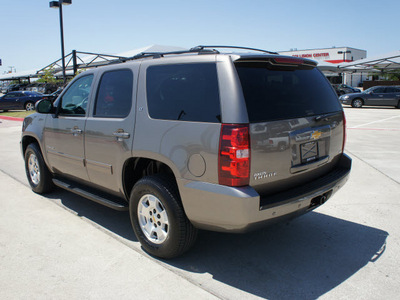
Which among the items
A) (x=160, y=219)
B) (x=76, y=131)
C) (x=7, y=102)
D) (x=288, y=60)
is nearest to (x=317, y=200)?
(x=288, y=60)

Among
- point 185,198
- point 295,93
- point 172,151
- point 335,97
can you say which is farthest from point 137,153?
point 335,97

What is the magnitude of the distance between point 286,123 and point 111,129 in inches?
70.1

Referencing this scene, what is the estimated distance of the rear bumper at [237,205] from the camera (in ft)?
8.78

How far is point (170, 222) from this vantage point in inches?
123

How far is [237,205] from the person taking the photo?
8.74 ft

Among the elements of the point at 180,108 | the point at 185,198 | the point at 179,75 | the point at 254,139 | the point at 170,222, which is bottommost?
the point at 170,222

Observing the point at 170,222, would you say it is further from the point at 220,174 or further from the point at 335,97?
the point at 335,97

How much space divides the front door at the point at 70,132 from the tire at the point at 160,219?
106 centimetres

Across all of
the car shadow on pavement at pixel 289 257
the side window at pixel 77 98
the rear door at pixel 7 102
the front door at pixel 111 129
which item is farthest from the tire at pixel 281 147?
the rear door at pixel 7 102

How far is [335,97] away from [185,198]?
6.76ft

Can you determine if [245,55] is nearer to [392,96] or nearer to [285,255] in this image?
[285,255]

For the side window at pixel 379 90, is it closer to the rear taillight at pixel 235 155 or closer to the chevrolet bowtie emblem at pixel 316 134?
the chevrolet bowtie emblem at pixel 316 134

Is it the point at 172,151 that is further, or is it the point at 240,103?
the point at 172,151

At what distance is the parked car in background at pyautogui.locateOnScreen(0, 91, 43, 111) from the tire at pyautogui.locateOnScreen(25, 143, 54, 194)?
20781 millimetres
